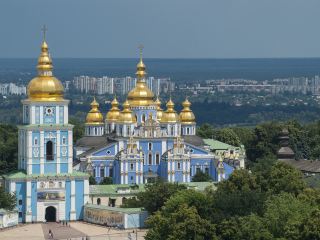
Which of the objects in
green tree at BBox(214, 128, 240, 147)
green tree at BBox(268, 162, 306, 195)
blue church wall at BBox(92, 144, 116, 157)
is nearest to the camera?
green tree at BBox(268, 162, 306, 195)

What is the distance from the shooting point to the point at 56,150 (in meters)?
51.3

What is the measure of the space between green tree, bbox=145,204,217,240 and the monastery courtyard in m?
4.55

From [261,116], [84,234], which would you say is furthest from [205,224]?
[261,116]

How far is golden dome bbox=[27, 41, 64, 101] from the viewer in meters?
51.4

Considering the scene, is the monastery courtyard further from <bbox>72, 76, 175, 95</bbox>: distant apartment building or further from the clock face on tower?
<bbox>72, 76, 175, 95</bbox>: distant apartment building

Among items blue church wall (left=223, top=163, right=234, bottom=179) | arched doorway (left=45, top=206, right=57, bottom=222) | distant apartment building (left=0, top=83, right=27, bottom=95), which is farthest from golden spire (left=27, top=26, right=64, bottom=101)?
distant apartment building (left=0, top=83, right=27, bottom=95)

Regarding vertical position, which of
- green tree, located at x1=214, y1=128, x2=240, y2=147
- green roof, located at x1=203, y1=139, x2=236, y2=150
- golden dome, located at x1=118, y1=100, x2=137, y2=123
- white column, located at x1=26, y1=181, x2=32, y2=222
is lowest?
white column, located at x1=26, y1=181, x2=32, y2=222

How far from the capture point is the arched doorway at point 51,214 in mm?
50844

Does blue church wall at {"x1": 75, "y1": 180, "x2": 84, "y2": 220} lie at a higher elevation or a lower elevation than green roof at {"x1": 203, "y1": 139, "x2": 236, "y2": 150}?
lower

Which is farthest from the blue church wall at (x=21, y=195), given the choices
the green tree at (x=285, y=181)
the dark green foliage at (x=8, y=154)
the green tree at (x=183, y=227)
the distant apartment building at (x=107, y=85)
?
the distant apartment building at (x=107, y=85)

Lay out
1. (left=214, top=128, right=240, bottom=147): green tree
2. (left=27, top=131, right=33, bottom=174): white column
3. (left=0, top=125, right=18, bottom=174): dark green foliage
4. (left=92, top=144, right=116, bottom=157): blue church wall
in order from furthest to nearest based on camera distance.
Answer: (left=214, top=128, right=240, bottom=147): green tree < (left=0, top=125, right=18, bottom=174): dark green foliage < (left=92, top=144, right=116, bottom=157): blue church wall < (left=27, top=131, right=33, bottom=174): white column

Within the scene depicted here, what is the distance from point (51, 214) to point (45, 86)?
4.17m
